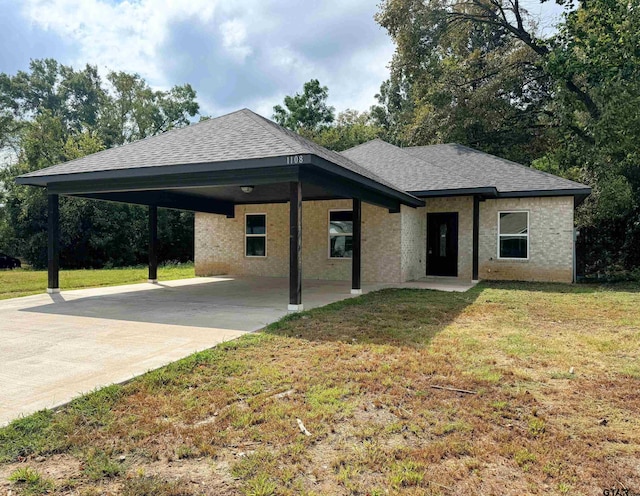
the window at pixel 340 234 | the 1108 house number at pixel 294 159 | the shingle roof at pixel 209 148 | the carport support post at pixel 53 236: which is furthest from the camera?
the window at pixel 340 234

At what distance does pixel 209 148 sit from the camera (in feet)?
26.9

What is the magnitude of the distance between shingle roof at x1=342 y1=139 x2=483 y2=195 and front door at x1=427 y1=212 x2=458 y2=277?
1406mm

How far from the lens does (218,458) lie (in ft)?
8.79

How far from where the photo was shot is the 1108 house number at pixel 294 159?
668cm

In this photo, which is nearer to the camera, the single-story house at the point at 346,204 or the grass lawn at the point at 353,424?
the grass lawn at the point at 353,424

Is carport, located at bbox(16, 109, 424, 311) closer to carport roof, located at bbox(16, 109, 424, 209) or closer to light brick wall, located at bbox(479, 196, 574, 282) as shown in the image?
carport roof, located at bbox(16, 109, 424, 209)

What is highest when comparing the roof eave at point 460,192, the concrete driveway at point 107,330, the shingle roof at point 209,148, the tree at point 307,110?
the tree at point 307,110

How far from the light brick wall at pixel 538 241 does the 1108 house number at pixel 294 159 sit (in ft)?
29.0

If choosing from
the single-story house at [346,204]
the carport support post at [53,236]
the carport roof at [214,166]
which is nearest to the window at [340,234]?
the single-story house at [346,204]

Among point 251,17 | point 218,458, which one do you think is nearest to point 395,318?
point 218,458

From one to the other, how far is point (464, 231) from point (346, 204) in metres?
3.96

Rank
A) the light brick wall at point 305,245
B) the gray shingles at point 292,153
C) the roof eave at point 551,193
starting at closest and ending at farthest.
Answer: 1. the gray shingles at point 292,153
2. the roof eave at point 551,193
3. the light brick wall at point 305,245

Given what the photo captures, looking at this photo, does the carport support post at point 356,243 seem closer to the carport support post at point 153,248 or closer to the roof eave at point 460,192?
the roof eave at point 460,192

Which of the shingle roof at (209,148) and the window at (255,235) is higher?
the shingle roof at (209,148)
